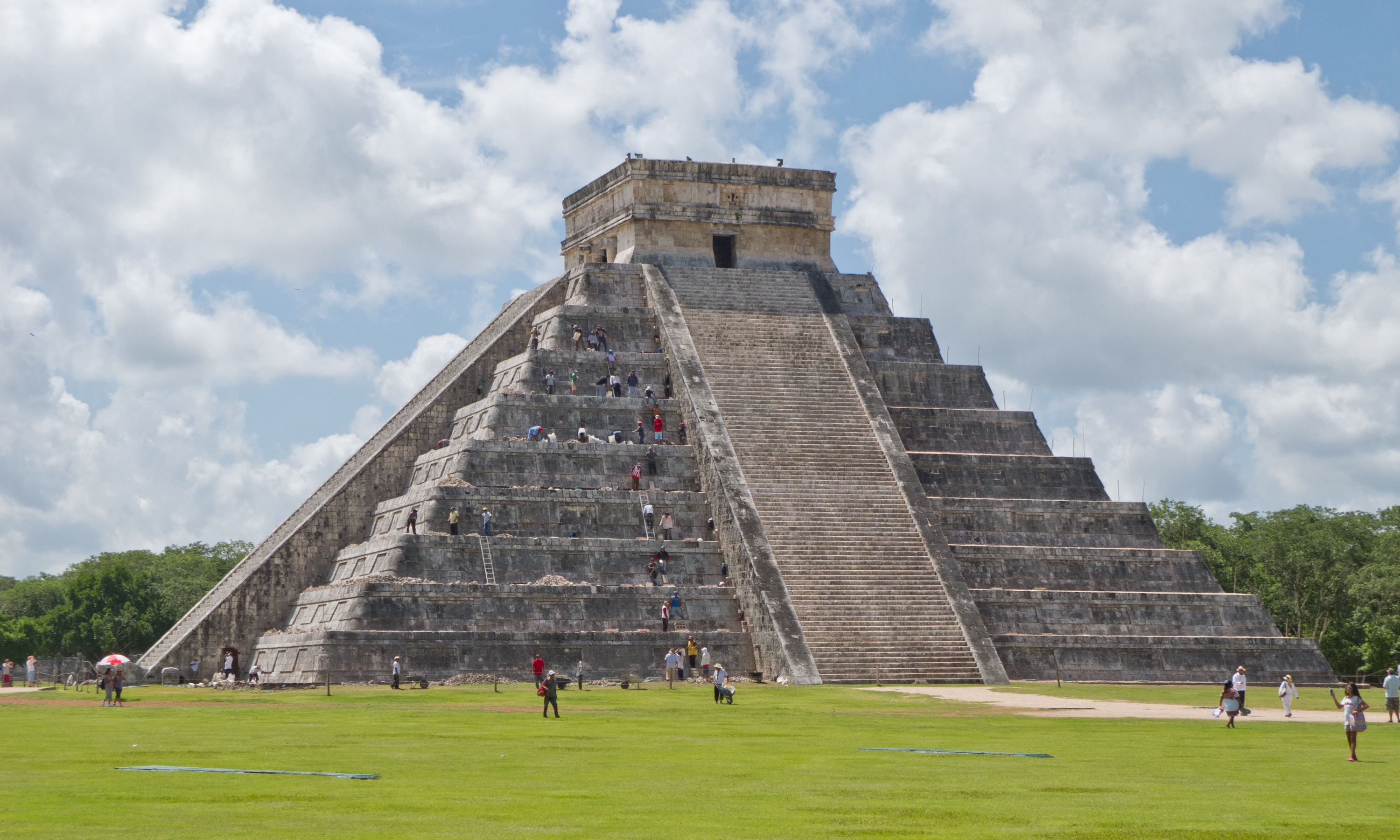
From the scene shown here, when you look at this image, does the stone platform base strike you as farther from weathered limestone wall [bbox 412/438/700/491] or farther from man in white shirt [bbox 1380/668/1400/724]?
man in white shirt [bbox 1380/668/1400/724]

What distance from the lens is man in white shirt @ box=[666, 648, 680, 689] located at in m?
30.7

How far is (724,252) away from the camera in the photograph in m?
44.8

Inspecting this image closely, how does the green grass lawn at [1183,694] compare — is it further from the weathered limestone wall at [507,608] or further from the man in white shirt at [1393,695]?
the weathered limestone wall at [507,608]

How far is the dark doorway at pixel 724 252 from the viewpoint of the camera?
44656 mm

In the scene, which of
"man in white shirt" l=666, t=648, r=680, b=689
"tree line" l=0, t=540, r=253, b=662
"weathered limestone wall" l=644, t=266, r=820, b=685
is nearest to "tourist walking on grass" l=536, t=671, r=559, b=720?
"man in white shirt" l=666, t=648, r=680, b=689

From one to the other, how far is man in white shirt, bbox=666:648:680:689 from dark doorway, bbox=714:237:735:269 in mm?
15736

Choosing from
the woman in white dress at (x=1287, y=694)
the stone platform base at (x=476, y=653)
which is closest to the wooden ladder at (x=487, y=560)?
the stone platform base at (x=476, y=653)

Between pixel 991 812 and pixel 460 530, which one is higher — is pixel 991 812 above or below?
below

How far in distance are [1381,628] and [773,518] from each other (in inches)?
892

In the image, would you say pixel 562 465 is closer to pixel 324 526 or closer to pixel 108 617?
pixel 324 526

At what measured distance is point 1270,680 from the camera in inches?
1356

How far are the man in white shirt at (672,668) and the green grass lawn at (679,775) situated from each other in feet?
19.2

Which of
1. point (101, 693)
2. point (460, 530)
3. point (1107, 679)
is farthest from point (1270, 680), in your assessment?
point (101, 693)

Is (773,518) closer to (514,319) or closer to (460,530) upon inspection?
(460,530)
